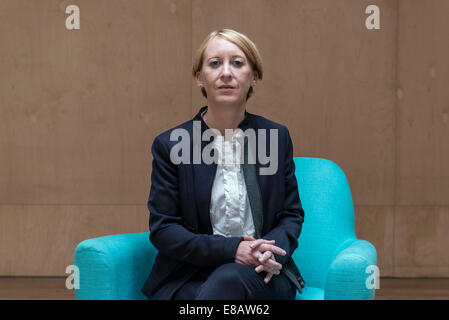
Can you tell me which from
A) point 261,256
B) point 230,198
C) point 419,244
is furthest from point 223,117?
→ point 419,244

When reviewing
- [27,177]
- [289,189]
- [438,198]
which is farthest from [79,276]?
[438,198]

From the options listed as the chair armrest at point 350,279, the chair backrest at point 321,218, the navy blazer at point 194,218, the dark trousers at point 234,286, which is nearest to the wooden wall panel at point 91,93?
the chair backrest at point 321,218

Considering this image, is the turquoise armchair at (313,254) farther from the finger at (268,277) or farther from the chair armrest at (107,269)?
the finger at (268,277)

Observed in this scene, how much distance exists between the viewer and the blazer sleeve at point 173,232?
1.66 m

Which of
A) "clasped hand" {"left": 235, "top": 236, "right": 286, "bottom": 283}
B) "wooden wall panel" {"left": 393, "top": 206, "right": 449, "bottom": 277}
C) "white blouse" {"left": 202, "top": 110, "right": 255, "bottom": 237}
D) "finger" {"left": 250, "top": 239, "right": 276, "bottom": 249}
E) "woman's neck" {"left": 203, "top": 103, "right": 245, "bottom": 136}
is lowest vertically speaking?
"wooden wall panel" {"left": 393, "top": 206, "right": 449, "bottom": 277}

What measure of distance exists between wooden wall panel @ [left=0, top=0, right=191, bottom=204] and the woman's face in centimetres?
145

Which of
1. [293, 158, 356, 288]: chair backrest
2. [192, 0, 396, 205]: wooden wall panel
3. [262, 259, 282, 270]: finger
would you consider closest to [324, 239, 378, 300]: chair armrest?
[262, 259, 282, 270]: finger

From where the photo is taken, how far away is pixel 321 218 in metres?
2.08

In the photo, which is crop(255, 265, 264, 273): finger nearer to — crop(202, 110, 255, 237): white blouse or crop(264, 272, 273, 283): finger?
crop(264, 272, 273, 283): finger

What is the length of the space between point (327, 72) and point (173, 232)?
184cm

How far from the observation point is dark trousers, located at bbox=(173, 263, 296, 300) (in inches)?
59.9

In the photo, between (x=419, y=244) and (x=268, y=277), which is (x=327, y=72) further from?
(x=268, y=277)

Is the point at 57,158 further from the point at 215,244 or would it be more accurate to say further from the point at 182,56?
the point at 215,244

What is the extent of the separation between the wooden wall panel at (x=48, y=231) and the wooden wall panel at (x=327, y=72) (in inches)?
45.2
